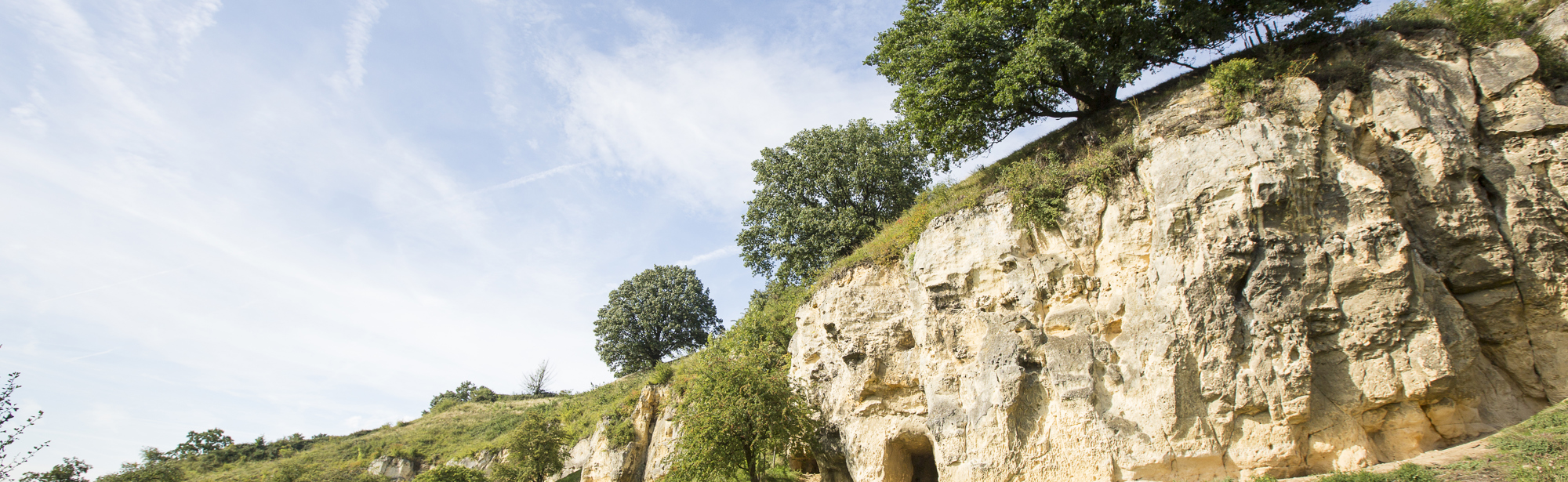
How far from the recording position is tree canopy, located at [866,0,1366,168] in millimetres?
14430

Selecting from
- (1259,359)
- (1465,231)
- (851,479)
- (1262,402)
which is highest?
(1465,231)

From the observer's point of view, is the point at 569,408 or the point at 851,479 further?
the point at 569,408

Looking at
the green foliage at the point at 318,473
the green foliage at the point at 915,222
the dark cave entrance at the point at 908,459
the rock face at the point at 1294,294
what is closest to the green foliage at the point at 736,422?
the dark cave entrance at the point at 908,459

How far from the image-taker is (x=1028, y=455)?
12.8 metres

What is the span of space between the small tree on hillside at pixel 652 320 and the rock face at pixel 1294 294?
91.2 ft

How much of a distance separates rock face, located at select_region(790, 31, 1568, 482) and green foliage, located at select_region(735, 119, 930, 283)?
1015cm

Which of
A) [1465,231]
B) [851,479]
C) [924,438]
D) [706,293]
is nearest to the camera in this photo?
[1465,231]

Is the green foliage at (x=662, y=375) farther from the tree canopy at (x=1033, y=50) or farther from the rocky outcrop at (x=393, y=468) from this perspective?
→ the rocky outcrop at (x=393, y=468)

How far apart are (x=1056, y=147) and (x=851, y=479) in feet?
35.0

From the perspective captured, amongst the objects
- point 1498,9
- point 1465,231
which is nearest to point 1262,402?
point 1465,231

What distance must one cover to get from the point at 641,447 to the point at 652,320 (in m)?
13.7

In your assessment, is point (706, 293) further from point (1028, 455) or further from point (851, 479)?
point (1028, 455)

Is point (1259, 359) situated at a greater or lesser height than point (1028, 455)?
greater

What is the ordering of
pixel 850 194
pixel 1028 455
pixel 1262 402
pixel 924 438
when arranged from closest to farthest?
pixel 1262 402
pixel 1028 455
pixel 924 438
pixel 850 194
